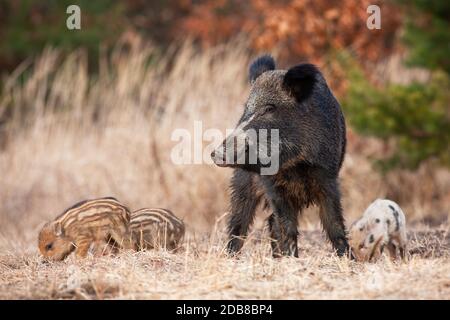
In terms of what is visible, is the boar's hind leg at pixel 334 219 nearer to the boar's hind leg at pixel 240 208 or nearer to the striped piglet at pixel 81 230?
the boar's hind leg at pixel 240 208

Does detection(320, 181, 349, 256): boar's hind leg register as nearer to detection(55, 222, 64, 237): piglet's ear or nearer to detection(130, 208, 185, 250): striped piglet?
detection(130, 208, 185, 250): striped piglet

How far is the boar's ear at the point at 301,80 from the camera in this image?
5914mm

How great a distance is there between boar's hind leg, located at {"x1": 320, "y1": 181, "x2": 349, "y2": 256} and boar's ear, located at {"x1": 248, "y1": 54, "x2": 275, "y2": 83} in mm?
1104

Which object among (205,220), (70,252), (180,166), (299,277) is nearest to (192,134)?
(180,166)

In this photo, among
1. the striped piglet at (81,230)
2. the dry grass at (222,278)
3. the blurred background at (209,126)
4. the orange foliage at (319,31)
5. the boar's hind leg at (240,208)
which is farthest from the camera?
the orange foliage at (319,31)

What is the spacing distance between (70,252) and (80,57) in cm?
1029

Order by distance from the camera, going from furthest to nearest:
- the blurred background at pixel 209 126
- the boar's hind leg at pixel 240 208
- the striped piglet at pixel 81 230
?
the blurred background at pixel 209 126, the boar's hind leg at pixel 240 208, the striped piglet at pixel 81 230

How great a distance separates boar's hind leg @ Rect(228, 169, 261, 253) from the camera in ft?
22.0

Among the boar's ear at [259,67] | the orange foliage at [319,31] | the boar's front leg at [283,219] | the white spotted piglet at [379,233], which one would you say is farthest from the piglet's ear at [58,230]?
the orange foliage at [319,31]

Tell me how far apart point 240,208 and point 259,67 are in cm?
120

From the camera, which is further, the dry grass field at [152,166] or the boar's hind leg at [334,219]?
the dry grass field at [152,166]

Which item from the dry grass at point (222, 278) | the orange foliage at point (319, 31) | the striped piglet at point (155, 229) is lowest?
the dry grass at point (222, 278)

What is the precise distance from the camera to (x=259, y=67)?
647cm
